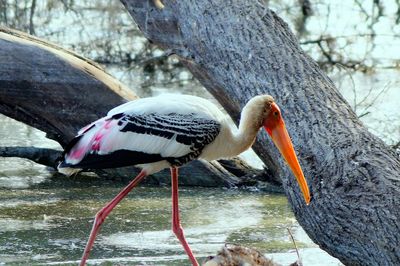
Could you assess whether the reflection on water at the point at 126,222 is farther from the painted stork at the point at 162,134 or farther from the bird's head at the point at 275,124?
the bird's head at the point at 275,124

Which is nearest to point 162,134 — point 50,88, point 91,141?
point 91,141

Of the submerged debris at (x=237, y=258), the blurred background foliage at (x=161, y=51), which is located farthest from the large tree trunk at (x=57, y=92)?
the blurred background foliage at (x=161, y=51)

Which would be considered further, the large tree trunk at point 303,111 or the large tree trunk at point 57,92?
the large tree trunk at point 57,92

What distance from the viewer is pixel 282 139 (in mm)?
5988

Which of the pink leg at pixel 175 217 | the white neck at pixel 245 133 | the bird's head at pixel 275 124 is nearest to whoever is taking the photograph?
the bird's head at pixel 275 124

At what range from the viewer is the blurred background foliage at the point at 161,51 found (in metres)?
12.4

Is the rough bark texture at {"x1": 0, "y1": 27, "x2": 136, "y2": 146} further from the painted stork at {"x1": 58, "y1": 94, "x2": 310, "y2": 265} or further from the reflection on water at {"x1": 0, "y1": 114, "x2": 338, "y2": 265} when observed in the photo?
the painted stork at {"x1": 58, "y1": 94, "x2": 310, "y2": 265}

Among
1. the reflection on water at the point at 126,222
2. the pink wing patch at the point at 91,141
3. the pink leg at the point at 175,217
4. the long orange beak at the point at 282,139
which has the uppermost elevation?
the long orange beak at the point at 282,139

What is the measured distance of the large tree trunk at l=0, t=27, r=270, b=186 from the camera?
8.24m

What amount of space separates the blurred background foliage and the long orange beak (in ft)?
17.8

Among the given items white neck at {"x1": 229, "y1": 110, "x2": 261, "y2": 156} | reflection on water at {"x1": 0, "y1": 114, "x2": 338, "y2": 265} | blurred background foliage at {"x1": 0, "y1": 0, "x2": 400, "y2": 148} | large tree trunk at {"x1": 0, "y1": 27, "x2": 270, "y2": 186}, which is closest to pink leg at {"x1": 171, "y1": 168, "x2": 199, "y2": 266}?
reflection on water at {"x1": 0, "y1": 114, "x2": 338, "y2": 265}

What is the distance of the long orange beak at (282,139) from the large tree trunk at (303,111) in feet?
0.42

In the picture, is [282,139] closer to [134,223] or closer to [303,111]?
[303,111]

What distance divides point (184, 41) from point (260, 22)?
78cm
